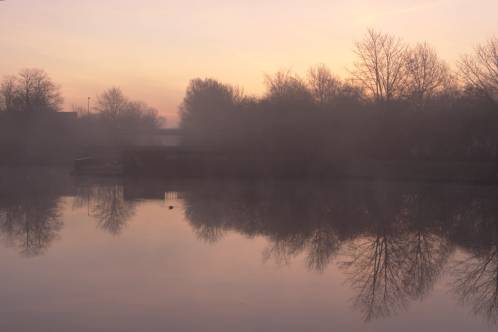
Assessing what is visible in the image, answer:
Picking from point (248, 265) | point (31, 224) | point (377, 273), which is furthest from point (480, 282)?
point (31, 224)

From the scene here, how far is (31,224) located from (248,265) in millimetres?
8331

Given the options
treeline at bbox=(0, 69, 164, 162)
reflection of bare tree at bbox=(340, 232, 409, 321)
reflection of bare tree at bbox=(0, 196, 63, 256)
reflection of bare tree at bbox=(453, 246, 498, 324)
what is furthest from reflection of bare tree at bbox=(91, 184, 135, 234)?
treeline at bbox=(0, 69, 164, 162)

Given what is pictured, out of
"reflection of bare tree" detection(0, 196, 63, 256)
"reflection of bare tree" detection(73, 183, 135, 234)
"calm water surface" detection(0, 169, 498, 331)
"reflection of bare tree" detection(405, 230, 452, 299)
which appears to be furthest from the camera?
"reflection of bare tree" detection(73, 183, 135, 234)

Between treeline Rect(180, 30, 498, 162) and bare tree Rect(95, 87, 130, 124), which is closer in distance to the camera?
treeline Rect(180, 30, 498, 162)

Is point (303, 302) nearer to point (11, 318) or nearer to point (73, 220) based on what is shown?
point (11, 318)

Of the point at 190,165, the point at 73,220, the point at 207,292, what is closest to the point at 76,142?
the point at 190,165

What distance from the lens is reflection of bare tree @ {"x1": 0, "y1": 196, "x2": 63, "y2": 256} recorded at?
12906mm

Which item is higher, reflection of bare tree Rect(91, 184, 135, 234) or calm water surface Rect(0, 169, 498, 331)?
reflection of bare tree Rect(91, 184, 135, 234)

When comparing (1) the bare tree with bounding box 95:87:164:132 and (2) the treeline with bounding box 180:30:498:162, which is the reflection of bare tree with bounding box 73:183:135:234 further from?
(1) the bare tree with bounding box 95:87:164:132

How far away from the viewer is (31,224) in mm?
15695

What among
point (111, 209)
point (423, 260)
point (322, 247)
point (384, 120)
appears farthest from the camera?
point (384, 120)

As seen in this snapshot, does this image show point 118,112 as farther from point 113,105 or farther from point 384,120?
point 384,120

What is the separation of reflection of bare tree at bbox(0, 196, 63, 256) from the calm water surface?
58 mm

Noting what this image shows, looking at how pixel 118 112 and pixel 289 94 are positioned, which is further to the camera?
pixel 118 112
